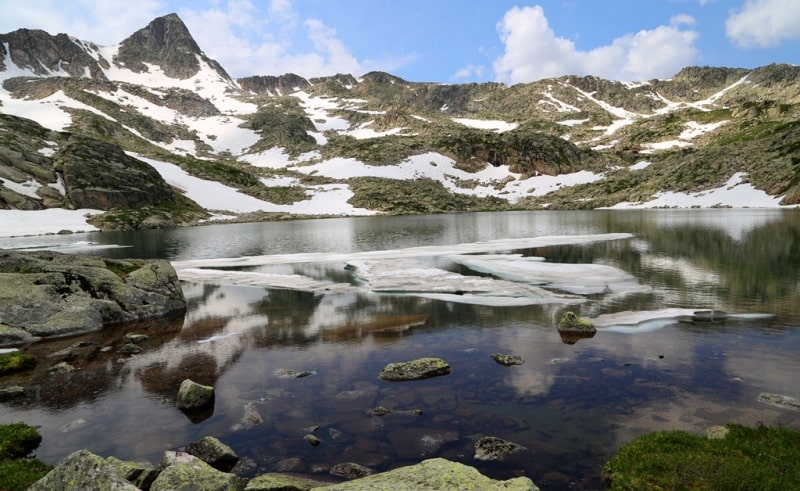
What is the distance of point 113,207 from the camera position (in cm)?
13788

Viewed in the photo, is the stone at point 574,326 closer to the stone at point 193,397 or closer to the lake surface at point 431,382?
the lake surface at point 431,382

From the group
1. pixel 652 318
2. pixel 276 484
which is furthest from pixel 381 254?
pixel 276 484

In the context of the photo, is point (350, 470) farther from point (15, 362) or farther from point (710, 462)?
point (15, 362)

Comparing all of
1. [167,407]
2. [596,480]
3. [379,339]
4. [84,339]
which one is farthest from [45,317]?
[596,480]

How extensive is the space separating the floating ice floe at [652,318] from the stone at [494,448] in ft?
45.8

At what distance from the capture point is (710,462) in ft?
33.4

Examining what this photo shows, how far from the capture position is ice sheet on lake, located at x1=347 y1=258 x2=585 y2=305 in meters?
32.0

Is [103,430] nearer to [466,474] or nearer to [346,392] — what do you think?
[346,392]

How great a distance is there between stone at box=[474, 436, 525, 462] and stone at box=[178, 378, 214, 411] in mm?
10374

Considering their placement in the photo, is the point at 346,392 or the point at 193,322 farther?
the point at 193,322

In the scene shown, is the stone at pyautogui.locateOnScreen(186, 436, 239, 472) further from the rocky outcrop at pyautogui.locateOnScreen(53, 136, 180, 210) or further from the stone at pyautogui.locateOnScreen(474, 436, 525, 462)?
the rocky outcrop at pyautogui.locateOnScreen(53, 136, 180, 210)

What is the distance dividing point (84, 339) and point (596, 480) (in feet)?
92.3

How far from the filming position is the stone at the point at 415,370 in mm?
18266

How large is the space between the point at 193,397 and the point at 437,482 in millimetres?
11287
